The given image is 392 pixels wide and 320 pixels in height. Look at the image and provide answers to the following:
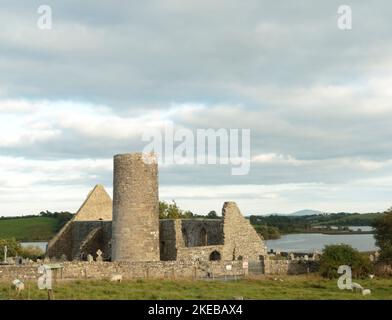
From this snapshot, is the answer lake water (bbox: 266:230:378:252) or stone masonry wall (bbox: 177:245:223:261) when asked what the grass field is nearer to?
stone masonry wall (bbox: 177:245:223:261)

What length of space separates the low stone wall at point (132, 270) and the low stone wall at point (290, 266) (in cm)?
181

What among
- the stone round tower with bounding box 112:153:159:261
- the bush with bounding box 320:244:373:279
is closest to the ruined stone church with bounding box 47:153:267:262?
the stone round tower with bounding box 112:153:159:261

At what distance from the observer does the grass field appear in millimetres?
20688

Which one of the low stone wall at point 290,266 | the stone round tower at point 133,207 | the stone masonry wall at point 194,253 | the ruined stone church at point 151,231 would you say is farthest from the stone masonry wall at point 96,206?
the low stone wall at point 290,266

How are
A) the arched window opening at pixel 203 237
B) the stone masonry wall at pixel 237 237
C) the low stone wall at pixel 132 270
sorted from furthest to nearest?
the arched window opening at pixel 203 237 < the stone masonry wall at pixel 237 237 < the low stone wall at pixel 132 270

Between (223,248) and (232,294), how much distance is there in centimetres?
1105

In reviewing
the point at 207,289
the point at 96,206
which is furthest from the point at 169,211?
the point at 207,289

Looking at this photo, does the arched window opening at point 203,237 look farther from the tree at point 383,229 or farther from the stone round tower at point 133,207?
the tree at point 383,229

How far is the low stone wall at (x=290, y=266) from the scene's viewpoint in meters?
29.6

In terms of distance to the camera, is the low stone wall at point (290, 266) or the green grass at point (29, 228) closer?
the low stone wall at point (290, 266)

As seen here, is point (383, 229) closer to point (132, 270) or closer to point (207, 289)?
point (207, 289)

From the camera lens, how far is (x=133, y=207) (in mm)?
31094
